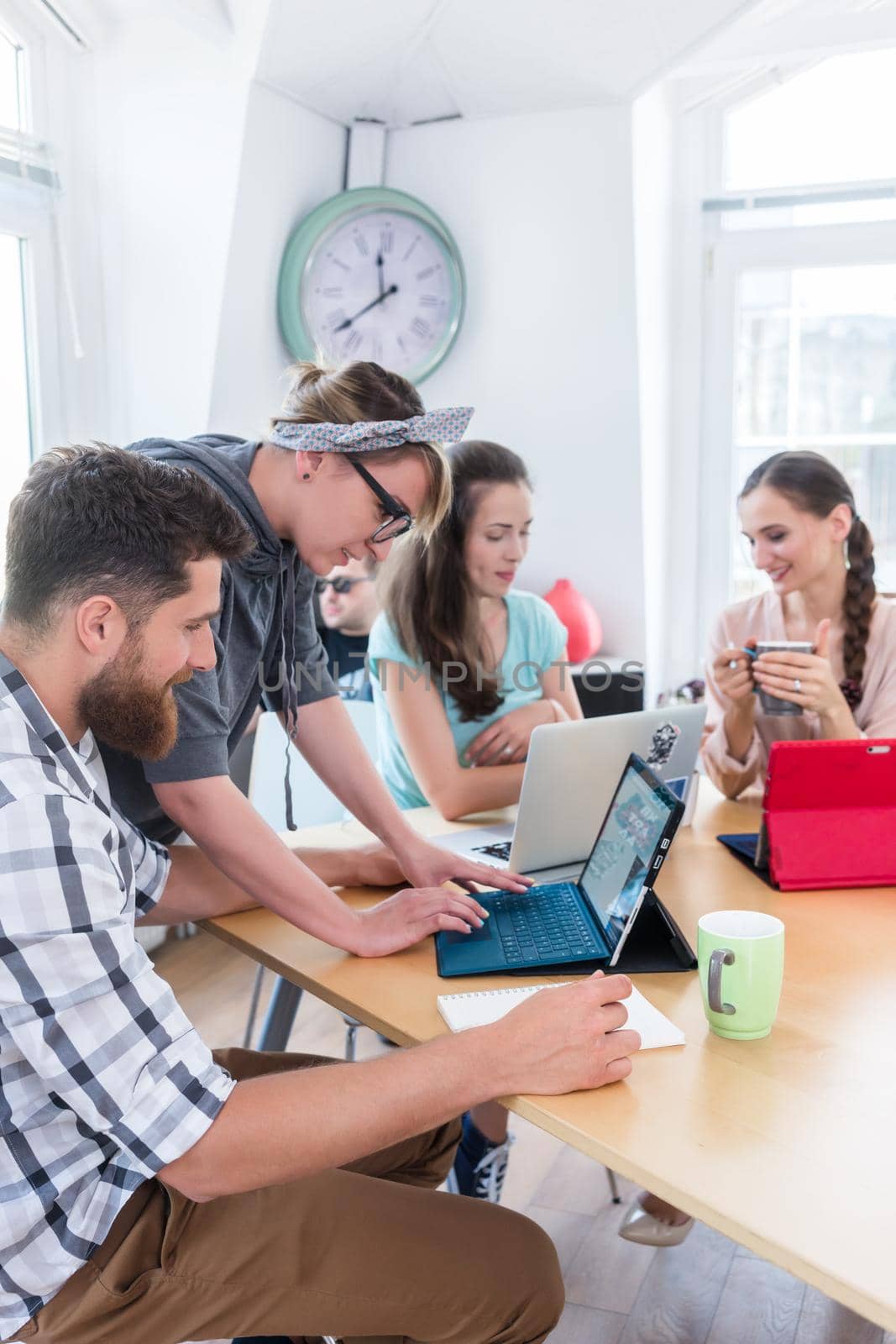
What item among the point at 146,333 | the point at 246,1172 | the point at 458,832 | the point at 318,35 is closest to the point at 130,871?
the point at 246,1172

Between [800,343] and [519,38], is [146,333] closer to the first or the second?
[519,38]

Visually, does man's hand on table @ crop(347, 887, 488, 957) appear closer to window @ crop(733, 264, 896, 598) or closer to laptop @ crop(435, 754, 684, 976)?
laptop @ crop(435, 754, 684, 976)

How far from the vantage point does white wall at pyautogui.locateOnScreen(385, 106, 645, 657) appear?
10.8 feet

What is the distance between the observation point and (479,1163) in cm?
189

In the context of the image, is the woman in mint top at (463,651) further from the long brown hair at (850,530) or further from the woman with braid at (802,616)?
the long brown hair at (850,530)

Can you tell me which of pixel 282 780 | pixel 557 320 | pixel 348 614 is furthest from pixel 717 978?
pixel 557 320

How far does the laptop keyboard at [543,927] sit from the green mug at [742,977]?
0.57 feet

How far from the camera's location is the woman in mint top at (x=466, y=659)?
2.01 metres

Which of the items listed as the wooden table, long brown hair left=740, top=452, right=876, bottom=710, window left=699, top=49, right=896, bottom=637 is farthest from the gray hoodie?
window left=699, top=49, right=896, bottom=637

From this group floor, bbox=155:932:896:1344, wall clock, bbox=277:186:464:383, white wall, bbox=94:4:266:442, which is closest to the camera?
floor, bbox=155:932:896:1344

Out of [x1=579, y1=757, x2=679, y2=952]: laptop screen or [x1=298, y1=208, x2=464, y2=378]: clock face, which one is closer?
[x1=579, y1=757, x2=679, y2=952]: laptop screen

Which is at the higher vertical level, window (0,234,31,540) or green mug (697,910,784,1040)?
window (0,234,31,540)

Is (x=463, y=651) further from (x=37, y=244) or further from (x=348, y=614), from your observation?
(x=37, y=244)

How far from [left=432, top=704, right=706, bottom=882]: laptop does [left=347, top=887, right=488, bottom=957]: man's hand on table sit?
0.57 ft
